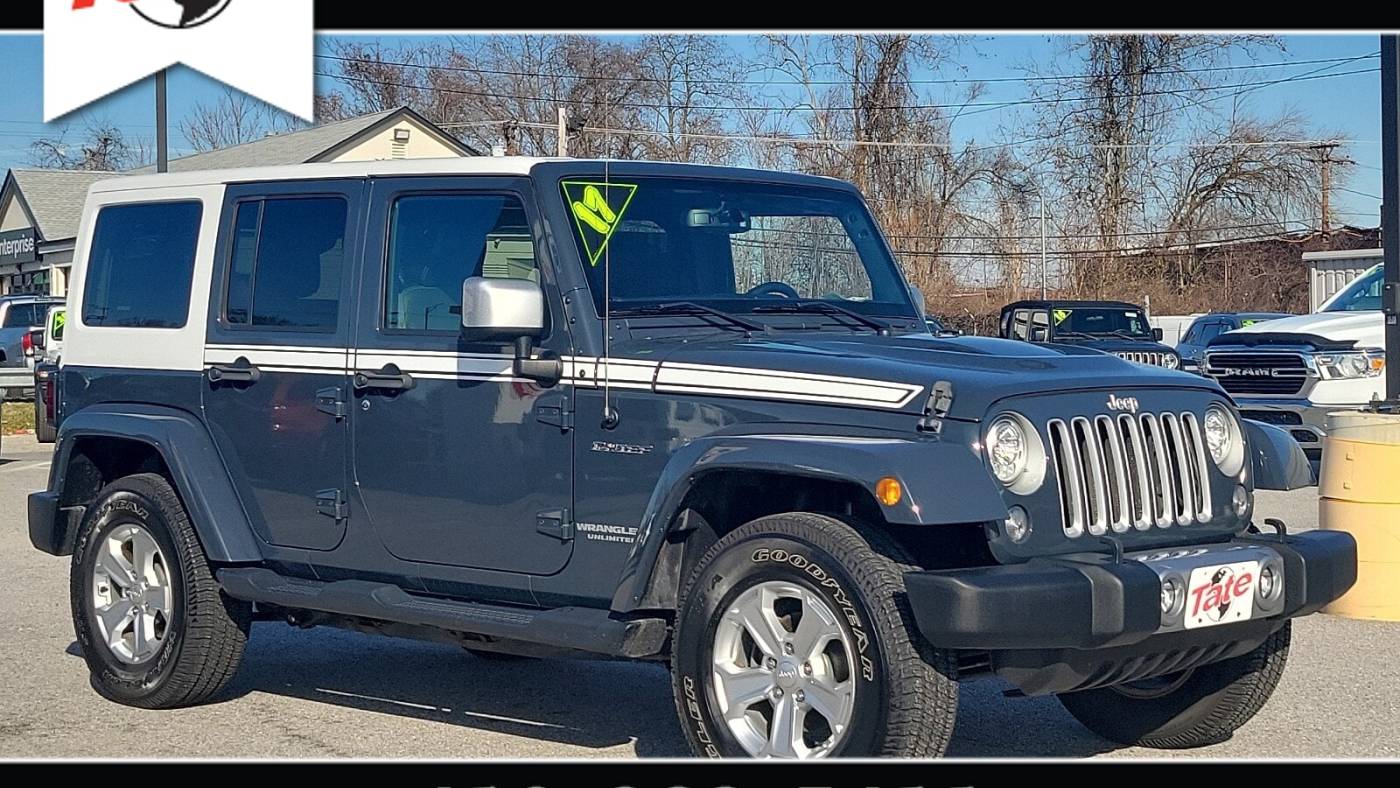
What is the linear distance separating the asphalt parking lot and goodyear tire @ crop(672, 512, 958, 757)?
3.03 ft

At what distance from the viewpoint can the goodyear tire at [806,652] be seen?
4.89 metres

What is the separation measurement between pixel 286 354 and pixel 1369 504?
5.34 meters

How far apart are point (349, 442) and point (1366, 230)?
1988 inches

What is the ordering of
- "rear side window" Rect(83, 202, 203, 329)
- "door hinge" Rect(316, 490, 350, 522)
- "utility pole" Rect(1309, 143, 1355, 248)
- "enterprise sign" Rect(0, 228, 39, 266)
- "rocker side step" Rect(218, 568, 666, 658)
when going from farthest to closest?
"enterprise sign" Rect(0, 228, 39, 266) → "utility pole" Rect(1309, 143, 1355, 248) → "rear side window" Rect(83, 202, 203, 329) → "door hinge" Rect(316, 490, 350, 522) → "rocker side step" Rect(218, 568, 666, 658)

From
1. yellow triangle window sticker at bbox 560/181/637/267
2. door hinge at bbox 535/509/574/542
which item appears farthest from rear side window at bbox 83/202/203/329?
door hinge at bbox 535/509/574/542

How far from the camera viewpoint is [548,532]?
583cm

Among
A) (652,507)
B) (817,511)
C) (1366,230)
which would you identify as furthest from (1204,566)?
(1366,230)

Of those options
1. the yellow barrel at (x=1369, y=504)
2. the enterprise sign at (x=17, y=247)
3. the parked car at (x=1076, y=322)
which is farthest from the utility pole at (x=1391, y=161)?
the enterprise sign at (x=17, y=247)

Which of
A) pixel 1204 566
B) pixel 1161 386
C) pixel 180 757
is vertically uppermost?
pixel 1161 386

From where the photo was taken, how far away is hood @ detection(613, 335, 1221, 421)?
516 centimetres

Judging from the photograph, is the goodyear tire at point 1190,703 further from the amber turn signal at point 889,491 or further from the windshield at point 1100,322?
the windshield at point 1100,322

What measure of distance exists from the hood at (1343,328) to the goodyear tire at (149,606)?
11991 mm

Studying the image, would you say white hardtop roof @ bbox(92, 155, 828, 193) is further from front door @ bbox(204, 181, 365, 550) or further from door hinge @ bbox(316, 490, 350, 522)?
door hinge @ bbox(316, 490, 350, 522)
